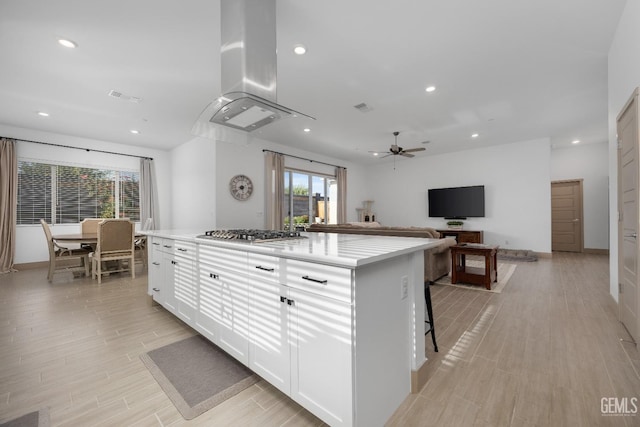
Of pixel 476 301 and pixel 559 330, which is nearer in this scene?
pixel 559 330

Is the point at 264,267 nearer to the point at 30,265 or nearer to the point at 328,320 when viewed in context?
the point at 328,320

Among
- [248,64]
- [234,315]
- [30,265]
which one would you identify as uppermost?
[248,64]

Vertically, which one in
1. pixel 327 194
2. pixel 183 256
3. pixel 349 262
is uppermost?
pixel 327 194

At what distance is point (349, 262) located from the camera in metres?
1.10

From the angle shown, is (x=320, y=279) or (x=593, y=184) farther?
Result: (x=593, y=184)

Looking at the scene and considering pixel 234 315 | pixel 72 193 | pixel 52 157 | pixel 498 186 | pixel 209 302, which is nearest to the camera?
pixel 234 315

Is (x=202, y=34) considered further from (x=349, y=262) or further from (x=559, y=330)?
(x=559, y=330)

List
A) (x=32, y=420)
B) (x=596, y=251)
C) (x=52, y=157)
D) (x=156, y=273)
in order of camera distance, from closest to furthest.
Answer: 1. (x=32, y=420)
2. (x=156, y=273)
3. (x=52, y=157)
4. (x=596, y=251)

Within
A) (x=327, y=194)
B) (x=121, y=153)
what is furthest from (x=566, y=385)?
(x=121, y=153)

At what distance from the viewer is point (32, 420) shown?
1446mm

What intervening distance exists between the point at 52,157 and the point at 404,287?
24.4 feet

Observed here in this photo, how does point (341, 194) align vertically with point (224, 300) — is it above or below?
above

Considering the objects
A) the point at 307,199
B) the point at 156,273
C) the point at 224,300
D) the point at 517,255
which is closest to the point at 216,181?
the point at 307,199

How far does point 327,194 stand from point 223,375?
6.80 m
